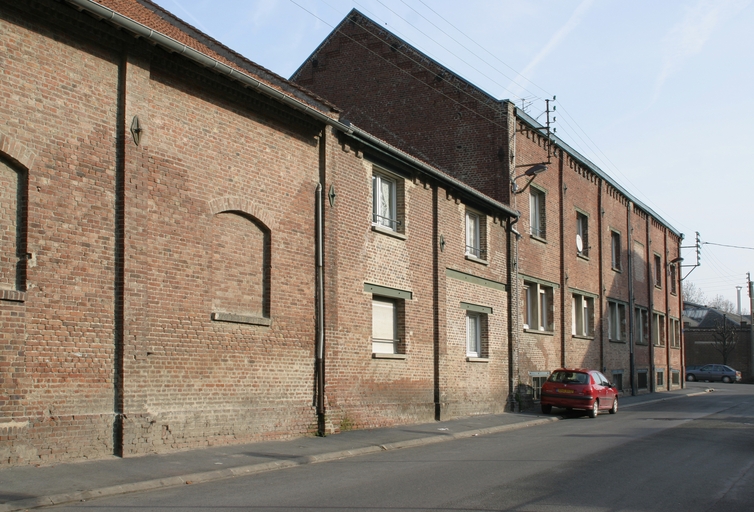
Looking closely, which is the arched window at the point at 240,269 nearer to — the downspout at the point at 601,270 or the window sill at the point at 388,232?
the window sill at the point at 388,232

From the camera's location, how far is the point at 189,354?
44.6ft

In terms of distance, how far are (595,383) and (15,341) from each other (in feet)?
61.5

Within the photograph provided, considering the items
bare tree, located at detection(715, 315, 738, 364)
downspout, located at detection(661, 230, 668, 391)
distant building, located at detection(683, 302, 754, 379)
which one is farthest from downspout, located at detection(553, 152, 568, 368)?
distant building, located at detection(683, 302, 754, 379)

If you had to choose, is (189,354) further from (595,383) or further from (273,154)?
(595,383)

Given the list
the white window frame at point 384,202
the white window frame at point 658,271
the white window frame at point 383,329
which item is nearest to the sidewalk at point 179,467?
the white window frame at point 383,329

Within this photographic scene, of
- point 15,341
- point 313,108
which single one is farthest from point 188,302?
point 313,108

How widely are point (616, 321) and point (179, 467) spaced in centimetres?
3079

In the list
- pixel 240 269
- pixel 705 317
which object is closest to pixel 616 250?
pixel 240 269

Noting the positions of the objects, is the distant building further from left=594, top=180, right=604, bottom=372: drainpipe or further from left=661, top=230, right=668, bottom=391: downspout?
left=594, top=180, right=604, bottom=372: drainpipe

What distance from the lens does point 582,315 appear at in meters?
33.4

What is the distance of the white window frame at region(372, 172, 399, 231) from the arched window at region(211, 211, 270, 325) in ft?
14.0

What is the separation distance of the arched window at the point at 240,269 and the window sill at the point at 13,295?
3.77 m

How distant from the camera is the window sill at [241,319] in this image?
46.6ft

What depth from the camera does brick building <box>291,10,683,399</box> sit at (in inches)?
1079
